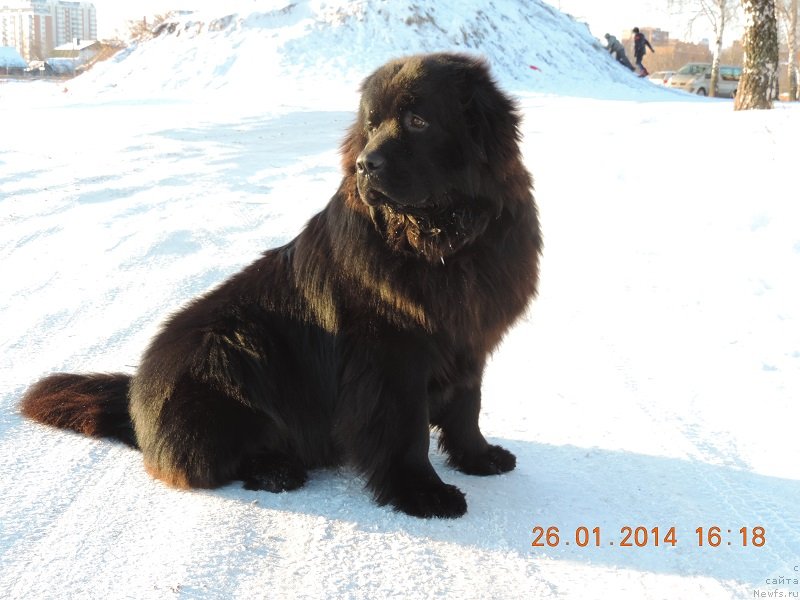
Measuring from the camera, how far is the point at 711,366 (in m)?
4.47

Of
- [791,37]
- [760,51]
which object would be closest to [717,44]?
[791,37]

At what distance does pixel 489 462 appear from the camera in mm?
3420

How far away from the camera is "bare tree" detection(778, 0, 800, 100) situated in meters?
35.3

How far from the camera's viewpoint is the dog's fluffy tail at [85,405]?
3.57 m

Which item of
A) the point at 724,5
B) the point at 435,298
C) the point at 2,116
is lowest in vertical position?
the point at 2,116

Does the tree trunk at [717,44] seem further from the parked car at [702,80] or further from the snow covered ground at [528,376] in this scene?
the snow covered ground at [528,376]

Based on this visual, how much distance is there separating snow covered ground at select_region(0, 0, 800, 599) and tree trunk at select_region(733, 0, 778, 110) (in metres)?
1.49

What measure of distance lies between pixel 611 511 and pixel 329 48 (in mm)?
21042

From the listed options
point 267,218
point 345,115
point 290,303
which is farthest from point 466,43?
point 290,303

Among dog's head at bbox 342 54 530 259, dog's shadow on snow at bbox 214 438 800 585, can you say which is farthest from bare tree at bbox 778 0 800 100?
dog's head at bbox 342 54 530 259

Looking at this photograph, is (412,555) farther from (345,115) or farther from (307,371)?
(345,115)

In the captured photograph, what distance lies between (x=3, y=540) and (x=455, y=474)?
72.4 inches

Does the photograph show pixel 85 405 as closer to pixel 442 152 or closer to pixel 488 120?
pixel 442 152

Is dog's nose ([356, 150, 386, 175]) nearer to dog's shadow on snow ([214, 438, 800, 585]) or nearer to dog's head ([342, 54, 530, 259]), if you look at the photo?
dog's head ([342, 54, 530, 259])
